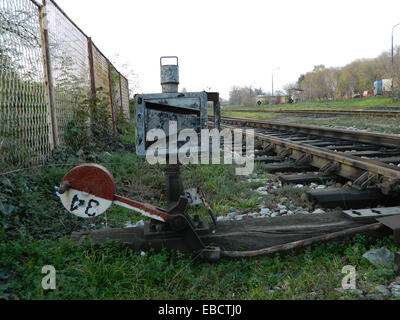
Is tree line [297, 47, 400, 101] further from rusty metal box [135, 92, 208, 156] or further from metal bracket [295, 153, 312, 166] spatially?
rusty metal box [135, 92, 208, 156]

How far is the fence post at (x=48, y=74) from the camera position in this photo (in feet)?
15.3

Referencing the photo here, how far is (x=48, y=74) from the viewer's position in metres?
4.75

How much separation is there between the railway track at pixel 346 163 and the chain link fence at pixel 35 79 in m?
3.04

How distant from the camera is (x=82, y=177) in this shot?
1.98 m

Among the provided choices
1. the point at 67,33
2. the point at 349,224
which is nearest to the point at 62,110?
the point at 67,33

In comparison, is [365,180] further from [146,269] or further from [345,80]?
[345,80]

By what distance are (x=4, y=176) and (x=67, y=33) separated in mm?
3745

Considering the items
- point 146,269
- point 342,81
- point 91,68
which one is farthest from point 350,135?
point 342,81

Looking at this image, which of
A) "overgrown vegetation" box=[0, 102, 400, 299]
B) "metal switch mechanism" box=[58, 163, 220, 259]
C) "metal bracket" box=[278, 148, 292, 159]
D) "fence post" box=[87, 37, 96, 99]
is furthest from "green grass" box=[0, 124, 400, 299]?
"fence post" box=[87, 37, 96, 99]

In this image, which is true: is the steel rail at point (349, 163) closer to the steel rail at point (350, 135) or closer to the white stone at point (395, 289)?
the steel rail at point (350, 135)

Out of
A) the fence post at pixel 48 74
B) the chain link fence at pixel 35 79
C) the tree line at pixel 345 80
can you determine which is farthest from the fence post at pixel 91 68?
the tree line at pixel 345 80

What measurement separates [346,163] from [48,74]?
13.5 ft

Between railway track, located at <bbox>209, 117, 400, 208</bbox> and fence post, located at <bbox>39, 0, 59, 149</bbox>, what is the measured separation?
3097 millimetres
